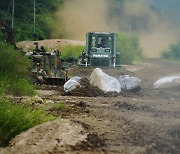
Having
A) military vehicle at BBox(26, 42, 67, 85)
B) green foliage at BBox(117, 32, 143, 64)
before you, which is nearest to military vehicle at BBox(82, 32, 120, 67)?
military vehicle at BBox(26, 42, 67, 85)

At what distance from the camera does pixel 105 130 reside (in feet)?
28.9

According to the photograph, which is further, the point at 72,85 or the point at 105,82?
the point at 105,82

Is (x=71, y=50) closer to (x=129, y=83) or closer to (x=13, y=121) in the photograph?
(x=129, y=83)

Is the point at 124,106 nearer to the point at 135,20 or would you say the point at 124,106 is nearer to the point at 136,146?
the point at 136,146

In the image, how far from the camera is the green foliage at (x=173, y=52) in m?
55.1

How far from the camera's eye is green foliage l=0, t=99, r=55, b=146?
8.09 meters

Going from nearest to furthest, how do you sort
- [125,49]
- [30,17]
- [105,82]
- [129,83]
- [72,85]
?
1. [72,85]
2. [105,82]
3. [129,83]
4. [125,49]
5. [30,17]

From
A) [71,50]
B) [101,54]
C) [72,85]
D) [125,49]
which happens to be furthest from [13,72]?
[125,49]

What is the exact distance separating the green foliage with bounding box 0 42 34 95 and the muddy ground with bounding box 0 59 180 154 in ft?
4.27

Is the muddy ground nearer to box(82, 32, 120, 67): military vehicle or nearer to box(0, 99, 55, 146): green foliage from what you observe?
box(0, 99, 55, 146): green foliage

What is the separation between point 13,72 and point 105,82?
2922 mm

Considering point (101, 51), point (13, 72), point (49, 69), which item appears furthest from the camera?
point (101, 51)

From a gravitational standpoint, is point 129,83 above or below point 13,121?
below

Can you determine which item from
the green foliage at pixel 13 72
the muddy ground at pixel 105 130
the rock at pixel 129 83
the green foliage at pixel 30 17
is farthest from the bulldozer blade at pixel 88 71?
the green foliage at pixel 30 17
